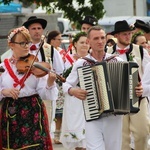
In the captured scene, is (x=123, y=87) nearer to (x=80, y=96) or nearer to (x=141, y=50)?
(x=80, y=96)

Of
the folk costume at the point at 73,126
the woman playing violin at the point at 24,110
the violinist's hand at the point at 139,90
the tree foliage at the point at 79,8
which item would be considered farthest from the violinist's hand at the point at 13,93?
the tree foliage at the point at 79,8

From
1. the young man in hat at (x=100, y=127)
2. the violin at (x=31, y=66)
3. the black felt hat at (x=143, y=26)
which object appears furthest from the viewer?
the black felt hat at (x=143, y=26)

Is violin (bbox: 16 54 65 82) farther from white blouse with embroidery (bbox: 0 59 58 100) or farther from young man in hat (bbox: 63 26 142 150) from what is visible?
young man in hat (bbox: 63 26 142 150)

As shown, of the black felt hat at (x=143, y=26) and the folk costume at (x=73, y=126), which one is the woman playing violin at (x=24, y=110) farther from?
the black felt hat at (x=143, y=26)

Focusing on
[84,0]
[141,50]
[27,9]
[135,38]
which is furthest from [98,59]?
[27,9]

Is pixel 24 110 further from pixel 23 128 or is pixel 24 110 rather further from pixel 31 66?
pixel 31 66

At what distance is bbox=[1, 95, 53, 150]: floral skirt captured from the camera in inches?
322

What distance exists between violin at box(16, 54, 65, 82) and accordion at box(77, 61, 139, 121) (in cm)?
42

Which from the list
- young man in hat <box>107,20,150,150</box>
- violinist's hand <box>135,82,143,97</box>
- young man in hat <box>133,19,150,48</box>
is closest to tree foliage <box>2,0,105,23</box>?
young man in hat <box>133,19,150,48</box>

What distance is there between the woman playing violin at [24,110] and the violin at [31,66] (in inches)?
2.6

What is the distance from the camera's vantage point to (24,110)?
8219 millimetres

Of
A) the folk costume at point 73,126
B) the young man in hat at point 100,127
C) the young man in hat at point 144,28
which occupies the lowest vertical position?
the folk costume at point 73,126

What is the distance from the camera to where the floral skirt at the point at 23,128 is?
322 inches

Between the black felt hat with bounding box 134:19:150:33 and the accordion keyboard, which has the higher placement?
the black felt hat with bounding box 134:19:150:33
